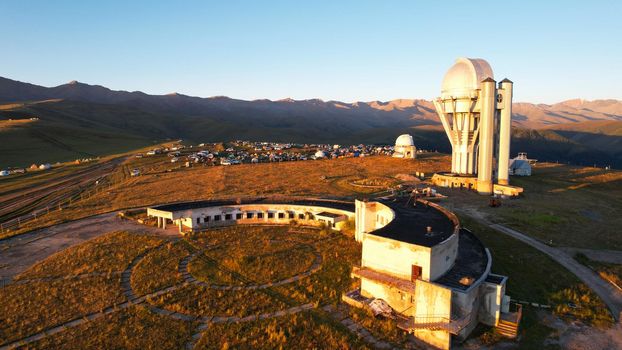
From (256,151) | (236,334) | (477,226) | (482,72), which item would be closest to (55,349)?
(236,334)

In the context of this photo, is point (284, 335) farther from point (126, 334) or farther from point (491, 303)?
point (491, 303)

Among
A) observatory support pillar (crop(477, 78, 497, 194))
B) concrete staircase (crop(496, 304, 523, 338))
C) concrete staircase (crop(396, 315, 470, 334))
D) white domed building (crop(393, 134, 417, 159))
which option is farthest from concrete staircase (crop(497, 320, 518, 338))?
white domed building (crop(393, 134, 417, 159))

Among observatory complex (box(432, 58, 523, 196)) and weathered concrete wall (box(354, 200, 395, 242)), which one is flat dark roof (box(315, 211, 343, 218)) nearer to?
weathered concrete wall (box(354, 200, 395, 242))

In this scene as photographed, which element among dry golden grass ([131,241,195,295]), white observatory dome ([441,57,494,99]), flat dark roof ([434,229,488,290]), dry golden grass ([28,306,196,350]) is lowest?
dry golden grass ([28,306,196,350])

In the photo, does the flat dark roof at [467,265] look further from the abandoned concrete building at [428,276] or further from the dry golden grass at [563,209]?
the dry golden grass at [563,209]

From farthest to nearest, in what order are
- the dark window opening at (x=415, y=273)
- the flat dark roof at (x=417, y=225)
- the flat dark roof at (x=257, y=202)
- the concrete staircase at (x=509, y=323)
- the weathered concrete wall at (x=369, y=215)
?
the flat dark roof at (x=257, y=202) < the weathered concrete wall at (x=369, y=215) < the flat dark roof at (x=417, y=225) < the dark window opening at (x=415, y=273) < the concrete staircase at (x=509, y=323)

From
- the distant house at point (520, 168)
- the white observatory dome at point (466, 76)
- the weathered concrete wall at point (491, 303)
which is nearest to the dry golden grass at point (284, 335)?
the weathered concrete wall at point (491, 303)

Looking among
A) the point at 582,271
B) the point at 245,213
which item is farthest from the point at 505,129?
the point at 245,213
